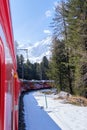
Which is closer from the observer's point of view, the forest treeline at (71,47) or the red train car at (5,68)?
the red train car at (5,68)

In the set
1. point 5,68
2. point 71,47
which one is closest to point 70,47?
point 71,47

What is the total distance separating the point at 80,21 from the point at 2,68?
2547cm

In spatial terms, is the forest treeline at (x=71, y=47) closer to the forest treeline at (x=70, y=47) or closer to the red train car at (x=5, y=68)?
the forest treeline at (x=70, y=47)

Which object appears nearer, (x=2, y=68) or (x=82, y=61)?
(x=2, y=68)

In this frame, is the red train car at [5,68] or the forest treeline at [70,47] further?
the forest treeline at [70,47]

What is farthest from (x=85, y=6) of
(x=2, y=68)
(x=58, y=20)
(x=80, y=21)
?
(x=2, y=68)

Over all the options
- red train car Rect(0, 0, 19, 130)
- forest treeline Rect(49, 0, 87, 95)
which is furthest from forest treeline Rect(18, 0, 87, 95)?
red train car Rect(0, 0, 19, 130)

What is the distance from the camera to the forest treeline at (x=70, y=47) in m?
27.9

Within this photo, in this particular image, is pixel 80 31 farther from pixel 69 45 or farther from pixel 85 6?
pixel 69 45

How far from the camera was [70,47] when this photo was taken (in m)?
32.4

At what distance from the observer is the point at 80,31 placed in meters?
28.3

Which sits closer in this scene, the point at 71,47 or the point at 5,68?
the point at 5,68

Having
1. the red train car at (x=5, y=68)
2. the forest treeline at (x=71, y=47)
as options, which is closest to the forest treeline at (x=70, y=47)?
the forest treeline at (x=71, y=47)

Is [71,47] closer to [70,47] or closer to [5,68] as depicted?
[70,47]
